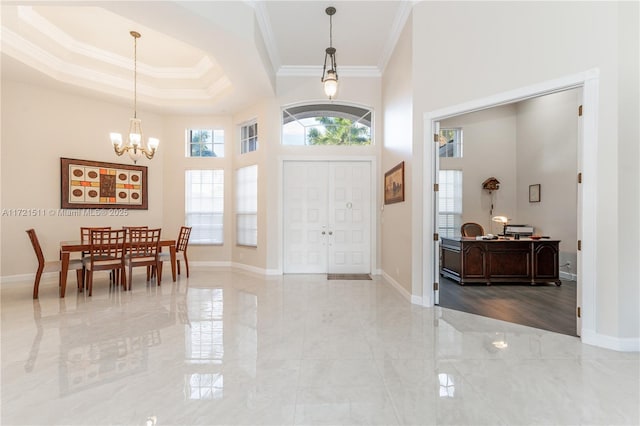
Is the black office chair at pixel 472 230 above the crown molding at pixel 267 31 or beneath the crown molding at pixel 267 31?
beneath

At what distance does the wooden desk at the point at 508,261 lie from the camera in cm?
511

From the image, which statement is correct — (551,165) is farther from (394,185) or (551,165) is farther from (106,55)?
(106,55)

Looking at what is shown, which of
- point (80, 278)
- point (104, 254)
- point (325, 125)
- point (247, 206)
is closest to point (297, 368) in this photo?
point (104, 254)

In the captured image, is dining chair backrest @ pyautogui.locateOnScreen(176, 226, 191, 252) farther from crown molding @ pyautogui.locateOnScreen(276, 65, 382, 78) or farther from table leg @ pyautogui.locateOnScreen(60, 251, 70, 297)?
crown molding @ pyautogui.locateOnScreen(276, 65, 382, 78)

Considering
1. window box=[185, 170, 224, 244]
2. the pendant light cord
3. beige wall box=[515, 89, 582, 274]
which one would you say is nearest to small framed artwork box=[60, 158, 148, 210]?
window box=[185, 170, 224, 244]

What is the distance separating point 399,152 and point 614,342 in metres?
3.20

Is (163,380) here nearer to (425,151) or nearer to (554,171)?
(425,151)

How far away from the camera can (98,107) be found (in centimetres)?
598

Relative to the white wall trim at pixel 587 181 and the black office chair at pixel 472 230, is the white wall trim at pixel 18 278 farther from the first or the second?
the black office chair at pixel 472 230

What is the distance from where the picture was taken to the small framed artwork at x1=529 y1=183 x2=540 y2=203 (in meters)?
6.67

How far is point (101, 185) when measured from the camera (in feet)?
19.7

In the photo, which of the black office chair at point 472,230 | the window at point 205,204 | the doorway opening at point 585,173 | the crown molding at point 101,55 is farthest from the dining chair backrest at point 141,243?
the black office chair at point 472,230

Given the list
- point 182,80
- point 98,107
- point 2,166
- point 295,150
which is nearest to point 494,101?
point 295,150

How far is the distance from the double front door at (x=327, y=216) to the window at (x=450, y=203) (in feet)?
8.87
